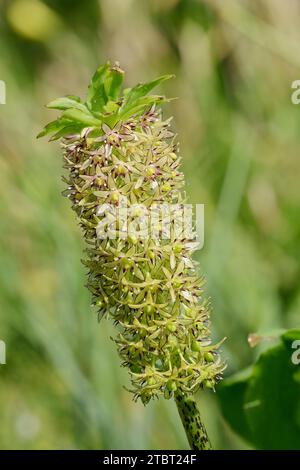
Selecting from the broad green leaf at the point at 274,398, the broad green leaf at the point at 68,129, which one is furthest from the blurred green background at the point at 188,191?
the broad green leaf at the point at 68,129

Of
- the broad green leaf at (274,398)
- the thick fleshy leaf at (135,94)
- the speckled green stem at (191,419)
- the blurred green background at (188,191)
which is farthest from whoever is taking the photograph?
the blurred green background at (188,191)

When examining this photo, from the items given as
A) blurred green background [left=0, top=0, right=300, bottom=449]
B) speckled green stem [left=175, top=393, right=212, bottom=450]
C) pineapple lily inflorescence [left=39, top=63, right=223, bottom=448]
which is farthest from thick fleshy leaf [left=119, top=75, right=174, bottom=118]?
blurred green background [left=0, top=0, right=300, bottom=449]

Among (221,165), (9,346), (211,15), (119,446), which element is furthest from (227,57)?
(119,446)

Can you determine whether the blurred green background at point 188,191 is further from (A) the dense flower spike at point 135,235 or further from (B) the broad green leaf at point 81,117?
(B) the broad green leaf at point 81,117

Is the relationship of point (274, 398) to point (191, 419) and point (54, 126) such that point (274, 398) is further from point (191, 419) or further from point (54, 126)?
point (54, 126)

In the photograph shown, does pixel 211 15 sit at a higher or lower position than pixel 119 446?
higher

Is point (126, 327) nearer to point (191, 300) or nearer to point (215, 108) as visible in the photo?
point (191, 300)

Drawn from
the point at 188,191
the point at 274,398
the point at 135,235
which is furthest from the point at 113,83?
the point at 188,191

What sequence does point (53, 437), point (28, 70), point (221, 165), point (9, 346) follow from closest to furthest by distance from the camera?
point (53, 437) → point (9, 346) → point (221, 165) → point (28, 70)
